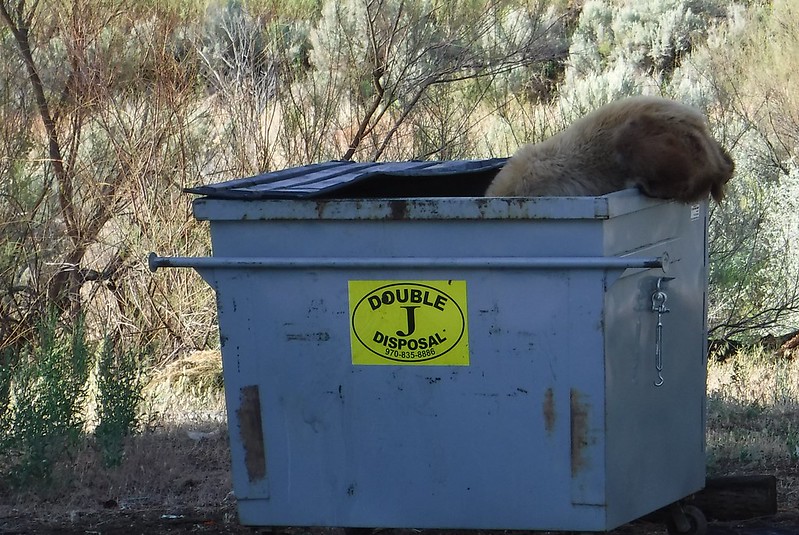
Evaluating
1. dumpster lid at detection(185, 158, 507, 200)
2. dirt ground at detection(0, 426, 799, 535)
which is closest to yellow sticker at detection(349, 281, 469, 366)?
dumpster lid at detection(185, 158, 507, 200)

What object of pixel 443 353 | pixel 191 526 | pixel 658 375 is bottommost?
pixel 191 526

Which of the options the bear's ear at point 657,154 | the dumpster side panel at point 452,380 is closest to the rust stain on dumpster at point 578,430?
the dumpster side panel at point 452,380

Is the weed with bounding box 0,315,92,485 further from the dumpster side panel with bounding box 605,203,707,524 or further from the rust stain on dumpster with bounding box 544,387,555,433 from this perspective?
the dumpster side panel with bounding box 605,203,707,524

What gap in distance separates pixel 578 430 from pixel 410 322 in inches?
22.9

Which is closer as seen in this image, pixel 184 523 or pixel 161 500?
pixel 184 523

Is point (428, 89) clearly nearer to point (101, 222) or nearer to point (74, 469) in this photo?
point (101, 222)

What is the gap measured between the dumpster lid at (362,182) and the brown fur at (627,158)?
16.1 inches

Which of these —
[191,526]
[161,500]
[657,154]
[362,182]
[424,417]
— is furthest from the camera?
[161,500]

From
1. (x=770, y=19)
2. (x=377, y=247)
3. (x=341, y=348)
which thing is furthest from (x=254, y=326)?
(x=770, y=19)

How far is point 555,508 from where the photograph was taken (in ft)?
9.89

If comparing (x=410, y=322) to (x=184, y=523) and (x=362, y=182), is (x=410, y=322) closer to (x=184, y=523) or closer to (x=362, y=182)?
(x=362, y=182)

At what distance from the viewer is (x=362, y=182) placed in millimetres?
3852

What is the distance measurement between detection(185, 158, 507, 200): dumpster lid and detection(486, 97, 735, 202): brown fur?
16.1 inches

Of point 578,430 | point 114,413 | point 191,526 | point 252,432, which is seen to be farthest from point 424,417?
point 114,413
